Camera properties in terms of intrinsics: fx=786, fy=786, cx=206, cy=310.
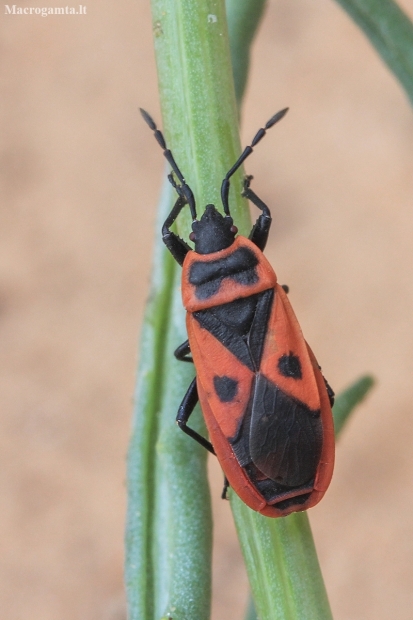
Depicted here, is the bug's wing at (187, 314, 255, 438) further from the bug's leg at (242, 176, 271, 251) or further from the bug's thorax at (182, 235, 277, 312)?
the bug's leg at (242, 176, 271, 251)

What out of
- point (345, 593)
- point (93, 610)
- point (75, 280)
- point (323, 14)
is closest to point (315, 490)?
point (345, 593)

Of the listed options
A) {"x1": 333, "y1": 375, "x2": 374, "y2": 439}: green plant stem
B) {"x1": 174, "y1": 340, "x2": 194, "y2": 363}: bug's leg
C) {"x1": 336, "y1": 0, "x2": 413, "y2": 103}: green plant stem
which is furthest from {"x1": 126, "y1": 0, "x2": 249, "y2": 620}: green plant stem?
{"x1": 336, "y1": 0, "x2": 413, "y2": 103}: green plant stem

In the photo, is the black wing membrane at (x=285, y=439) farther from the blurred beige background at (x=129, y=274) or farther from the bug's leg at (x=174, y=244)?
the blurred beige background at (x=129, y=274)

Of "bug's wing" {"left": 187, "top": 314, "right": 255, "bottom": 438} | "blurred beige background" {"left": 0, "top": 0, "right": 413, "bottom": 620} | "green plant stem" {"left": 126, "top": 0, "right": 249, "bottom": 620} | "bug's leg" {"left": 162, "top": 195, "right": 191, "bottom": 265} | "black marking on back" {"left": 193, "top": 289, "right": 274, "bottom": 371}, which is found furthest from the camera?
"blurred beige background" {"left": 0, "top": 0, "right": 413, "bottom": 620}

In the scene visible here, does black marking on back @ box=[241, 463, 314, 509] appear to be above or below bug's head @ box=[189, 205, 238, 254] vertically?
below

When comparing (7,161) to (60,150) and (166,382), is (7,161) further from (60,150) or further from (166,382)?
(166,382)

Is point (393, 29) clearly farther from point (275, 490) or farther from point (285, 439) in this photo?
point (275, 490)

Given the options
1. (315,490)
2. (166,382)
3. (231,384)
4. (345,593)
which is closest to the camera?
(315,490)
